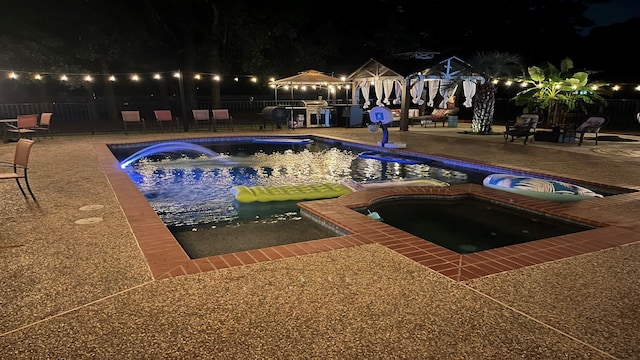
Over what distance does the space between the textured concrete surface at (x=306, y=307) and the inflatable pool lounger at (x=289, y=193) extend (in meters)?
2.54

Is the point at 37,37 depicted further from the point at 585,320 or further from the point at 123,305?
the point at 585,320

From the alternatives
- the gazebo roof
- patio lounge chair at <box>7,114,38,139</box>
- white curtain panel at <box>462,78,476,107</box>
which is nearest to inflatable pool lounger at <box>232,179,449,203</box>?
patio lounge chair at <box>7,114,38,139</box>

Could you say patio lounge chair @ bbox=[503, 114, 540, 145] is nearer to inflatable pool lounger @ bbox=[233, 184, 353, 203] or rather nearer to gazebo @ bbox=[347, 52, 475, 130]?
gazebo @ bbox=[347, 52, 475, 130]

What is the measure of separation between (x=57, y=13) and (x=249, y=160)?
14914 millimetres

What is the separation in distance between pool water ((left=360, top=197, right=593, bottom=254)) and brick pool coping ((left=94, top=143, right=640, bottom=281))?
18cm

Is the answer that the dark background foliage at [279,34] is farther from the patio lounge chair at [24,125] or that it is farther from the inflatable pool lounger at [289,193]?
the inflatable pool lounger at [289,193]

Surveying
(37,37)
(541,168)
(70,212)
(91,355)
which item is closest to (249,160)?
(70,212)

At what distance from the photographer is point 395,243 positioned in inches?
163

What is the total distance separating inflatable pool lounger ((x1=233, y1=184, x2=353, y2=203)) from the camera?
21.9 feet

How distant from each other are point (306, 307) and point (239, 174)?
6559mm

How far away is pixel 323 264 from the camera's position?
362cm

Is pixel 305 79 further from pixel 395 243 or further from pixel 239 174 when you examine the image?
pixel 395 243

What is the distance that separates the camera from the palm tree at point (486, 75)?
15131 millimetres

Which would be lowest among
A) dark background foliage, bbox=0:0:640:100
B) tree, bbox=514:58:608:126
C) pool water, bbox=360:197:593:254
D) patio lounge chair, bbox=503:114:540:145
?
pool water, bbox=360:197:593:254
